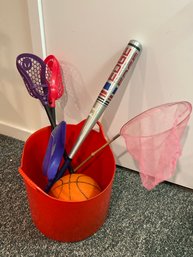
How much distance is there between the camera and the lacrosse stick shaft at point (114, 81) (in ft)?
3.03

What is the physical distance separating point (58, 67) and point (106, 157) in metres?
0.33

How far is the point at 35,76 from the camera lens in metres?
1.00

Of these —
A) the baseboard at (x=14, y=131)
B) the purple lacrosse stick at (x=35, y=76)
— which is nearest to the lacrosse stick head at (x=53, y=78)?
the purple lacrosse stick at (x=35, y=76)

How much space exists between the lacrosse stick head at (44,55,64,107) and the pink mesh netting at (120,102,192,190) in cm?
25

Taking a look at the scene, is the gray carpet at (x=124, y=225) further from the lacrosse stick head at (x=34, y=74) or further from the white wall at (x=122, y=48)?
the lacrosse stick head at (x=34, y=74)

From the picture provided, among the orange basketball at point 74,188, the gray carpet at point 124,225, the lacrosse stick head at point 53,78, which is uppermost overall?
the lacrosse stick head at point 53,78

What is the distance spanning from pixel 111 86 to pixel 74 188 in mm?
319

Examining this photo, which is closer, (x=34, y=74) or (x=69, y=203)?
(x=69, y=203)

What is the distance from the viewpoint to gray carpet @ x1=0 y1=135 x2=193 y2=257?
0.98 metres

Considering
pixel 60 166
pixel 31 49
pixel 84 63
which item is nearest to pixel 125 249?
pixel 60 166

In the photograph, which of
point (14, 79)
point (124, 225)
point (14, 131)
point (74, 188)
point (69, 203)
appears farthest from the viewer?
point (14, 131)

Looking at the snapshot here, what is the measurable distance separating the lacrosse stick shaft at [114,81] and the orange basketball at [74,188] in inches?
3.0

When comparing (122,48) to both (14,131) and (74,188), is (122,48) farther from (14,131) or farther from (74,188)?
(14,131)

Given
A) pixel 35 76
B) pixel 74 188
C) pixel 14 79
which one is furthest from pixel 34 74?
pixel 74 188
